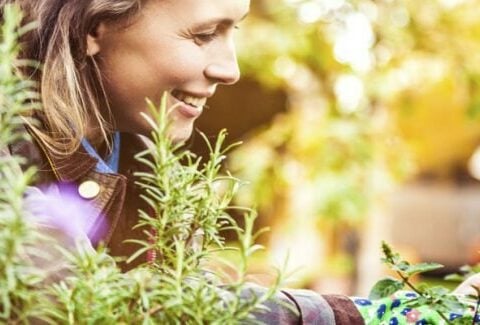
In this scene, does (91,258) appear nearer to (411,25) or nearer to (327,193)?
(327,193)

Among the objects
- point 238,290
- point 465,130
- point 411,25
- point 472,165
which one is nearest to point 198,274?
point 238,290

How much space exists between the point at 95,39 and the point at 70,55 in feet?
0.21

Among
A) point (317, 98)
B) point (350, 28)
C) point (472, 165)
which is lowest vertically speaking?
point (472, 165)

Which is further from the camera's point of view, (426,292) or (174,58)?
(174,58)

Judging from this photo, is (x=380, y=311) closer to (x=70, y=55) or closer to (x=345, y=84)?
(x=70, y=55)

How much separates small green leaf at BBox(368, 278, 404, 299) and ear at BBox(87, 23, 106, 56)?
2.33 ft

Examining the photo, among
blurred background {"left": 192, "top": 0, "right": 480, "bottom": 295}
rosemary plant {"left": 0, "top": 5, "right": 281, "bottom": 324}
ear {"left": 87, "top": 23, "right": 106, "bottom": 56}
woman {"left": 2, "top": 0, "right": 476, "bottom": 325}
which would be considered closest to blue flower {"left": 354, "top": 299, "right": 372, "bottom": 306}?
rosemary plant {"left": 0, "top": 5, "right": 281, "bottom": 324}

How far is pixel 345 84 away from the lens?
590cm

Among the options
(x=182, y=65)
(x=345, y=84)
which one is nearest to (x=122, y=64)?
(x=182, y=65)

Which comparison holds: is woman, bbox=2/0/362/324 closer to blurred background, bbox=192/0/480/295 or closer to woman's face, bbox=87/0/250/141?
woman's face, bbox=87/0/250/141

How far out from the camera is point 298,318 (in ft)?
3.70

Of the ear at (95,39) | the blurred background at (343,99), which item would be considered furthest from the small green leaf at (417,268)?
the blurred background at (343,99)

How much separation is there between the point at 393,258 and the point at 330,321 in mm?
111

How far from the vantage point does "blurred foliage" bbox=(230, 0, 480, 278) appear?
5387 mm
